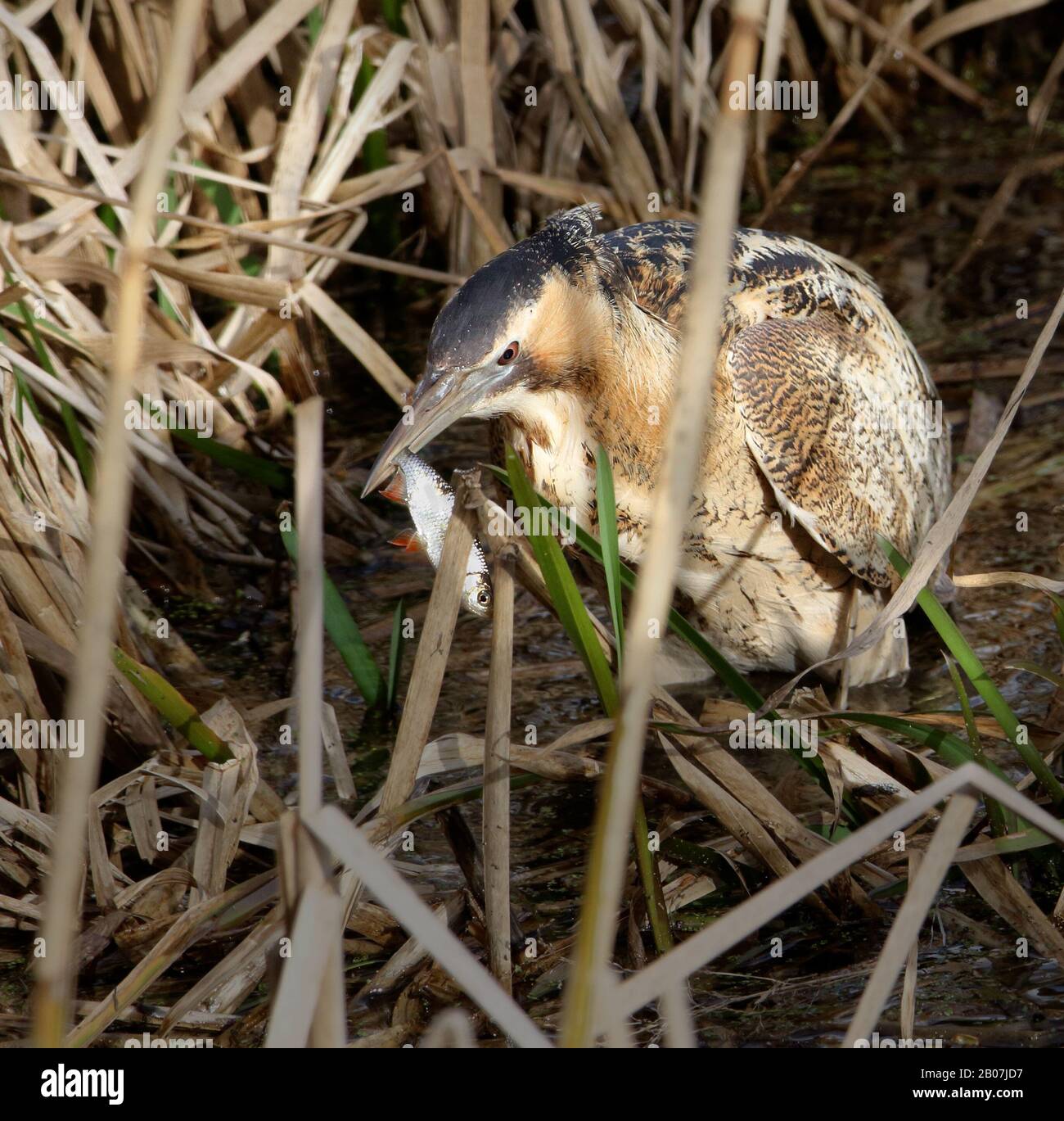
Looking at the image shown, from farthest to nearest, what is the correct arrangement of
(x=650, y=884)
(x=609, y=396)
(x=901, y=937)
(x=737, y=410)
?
(x=737, y=410) < (x=609, y=396) < (x=650, y=884) < (x=901, y=937)

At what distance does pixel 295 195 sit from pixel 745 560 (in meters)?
Result: 2.09

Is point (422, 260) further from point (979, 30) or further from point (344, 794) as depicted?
point (979, 30)

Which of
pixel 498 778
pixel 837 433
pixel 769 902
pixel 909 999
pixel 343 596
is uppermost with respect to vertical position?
pixel 837 433

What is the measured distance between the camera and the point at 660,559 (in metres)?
1.61

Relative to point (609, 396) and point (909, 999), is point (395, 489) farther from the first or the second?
point (909, 999)

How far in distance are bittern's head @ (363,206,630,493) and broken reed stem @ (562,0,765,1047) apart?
4.93 feet

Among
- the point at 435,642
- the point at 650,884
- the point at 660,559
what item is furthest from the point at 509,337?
the point at 660,559

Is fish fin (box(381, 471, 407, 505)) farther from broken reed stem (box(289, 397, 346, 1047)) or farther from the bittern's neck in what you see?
broken reed stem (box(289, 397, 346, 1047))

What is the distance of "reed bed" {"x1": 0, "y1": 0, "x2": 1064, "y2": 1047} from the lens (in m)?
1.73

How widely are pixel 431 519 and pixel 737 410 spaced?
1.07m

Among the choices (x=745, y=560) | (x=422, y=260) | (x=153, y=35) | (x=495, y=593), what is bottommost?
(x=745, y=560)

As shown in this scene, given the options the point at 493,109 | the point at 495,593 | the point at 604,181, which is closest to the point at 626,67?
the point at 604,181

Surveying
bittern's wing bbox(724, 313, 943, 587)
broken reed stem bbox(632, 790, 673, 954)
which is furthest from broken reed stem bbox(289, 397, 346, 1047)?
bittern's wing bbox(724, 313, 943, 587)

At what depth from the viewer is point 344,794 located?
3.44 metres
